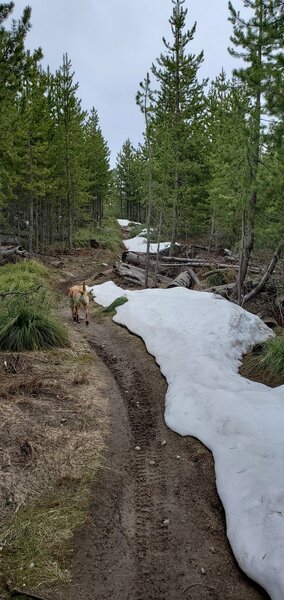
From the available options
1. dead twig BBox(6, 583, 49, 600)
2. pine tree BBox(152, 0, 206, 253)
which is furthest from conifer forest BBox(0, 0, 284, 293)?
dead twig BBox(6, 583, 49, 600)

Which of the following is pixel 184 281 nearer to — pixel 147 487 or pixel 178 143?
pixel 178 143

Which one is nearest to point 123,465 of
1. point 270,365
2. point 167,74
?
point 270,365

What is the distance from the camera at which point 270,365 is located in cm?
760

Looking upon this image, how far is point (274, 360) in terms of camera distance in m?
7.57

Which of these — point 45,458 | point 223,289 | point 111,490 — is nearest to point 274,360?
point 111,490

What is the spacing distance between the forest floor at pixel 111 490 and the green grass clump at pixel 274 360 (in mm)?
2118

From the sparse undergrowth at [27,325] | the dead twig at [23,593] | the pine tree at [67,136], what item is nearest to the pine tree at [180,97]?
the pine tree at [67,136]

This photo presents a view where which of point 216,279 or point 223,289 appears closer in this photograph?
point 223,289

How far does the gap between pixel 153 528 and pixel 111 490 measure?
0.73 metres

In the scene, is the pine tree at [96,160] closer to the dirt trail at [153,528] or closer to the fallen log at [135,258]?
the fallen log at [135,258]

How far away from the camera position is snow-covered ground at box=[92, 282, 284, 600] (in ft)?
12.5

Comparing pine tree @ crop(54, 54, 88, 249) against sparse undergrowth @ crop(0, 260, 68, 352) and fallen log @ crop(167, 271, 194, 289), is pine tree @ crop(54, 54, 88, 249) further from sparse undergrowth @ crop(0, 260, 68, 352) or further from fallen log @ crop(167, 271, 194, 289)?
sparse undergrowth @ crop(0, 260, 68, 352)

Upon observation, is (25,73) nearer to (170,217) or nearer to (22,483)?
(22,483)

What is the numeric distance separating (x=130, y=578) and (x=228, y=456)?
6.62 ft
